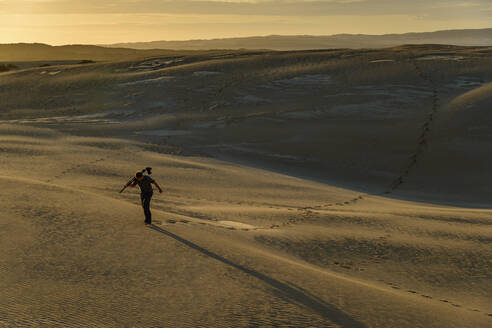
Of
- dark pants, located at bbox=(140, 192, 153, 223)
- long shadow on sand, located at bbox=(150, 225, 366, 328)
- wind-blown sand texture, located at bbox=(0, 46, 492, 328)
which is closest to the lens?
long shadow on sand, located at bbox=(150, 225, 366, 328)

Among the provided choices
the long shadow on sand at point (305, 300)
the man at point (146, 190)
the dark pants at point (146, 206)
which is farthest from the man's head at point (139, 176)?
the long shadow on sand at point (305, 300)

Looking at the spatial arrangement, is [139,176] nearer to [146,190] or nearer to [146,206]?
[146,190]

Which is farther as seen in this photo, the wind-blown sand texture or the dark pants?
the dark pants

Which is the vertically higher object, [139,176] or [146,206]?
[139,176]

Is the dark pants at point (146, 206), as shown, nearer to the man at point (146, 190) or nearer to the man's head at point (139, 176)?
the man at point (146, 190)

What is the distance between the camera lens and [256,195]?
17016 mm

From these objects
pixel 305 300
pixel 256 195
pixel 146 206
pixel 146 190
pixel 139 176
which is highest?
pixel 139 176

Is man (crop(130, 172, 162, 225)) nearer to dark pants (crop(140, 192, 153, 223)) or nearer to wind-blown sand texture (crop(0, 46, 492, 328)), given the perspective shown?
dark pants (crop(140, 192, 153, 223))

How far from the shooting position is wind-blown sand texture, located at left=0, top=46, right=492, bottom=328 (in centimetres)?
748

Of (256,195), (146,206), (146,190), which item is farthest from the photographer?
(256,195)

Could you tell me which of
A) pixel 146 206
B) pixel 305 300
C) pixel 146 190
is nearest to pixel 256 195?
pixel 146 190

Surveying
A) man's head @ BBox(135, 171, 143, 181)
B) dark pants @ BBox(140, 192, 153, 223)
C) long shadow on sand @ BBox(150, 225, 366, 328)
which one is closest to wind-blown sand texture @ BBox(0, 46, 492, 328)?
long shadow on sand @ BBox(150, 225, 366, 328)

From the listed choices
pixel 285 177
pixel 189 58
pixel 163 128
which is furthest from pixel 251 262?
Answer: pixel 189 58

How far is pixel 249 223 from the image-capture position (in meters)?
12.9
